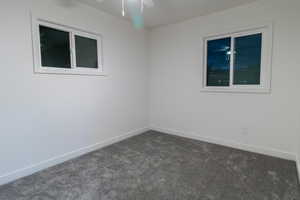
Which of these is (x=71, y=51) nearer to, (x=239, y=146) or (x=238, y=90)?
(x=238, y=90)

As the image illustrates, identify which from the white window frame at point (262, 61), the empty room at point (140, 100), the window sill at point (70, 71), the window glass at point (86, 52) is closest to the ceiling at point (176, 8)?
the empty room at point (140, 100)

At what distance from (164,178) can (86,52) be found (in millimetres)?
2337

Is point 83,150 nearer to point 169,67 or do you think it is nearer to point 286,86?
point 169,67

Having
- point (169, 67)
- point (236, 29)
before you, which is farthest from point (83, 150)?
point (236, 29)

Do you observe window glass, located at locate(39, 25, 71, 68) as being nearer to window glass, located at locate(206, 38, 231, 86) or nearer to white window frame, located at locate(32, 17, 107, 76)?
white window frame, located at locate(32, 17, 107, 76)

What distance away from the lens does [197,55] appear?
338 centimetres

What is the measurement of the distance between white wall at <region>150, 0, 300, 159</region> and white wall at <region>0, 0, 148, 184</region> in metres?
0.65

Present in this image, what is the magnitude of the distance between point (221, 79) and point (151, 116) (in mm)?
1846

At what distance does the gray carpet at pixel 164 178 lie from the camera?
6.03 ft

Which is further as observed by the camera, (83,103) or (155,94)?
(155,94)

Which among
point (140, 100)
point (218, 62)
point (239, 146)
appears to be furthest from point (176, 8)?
point (239, 146)

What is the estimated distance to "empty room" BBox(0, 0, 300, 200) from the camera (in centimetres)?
203

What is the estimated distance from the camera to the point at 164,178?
7.07 feet

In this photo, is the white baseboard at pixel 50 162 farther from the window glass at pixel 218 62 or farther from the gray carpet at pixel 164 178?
the window glass at pixel 218 62
